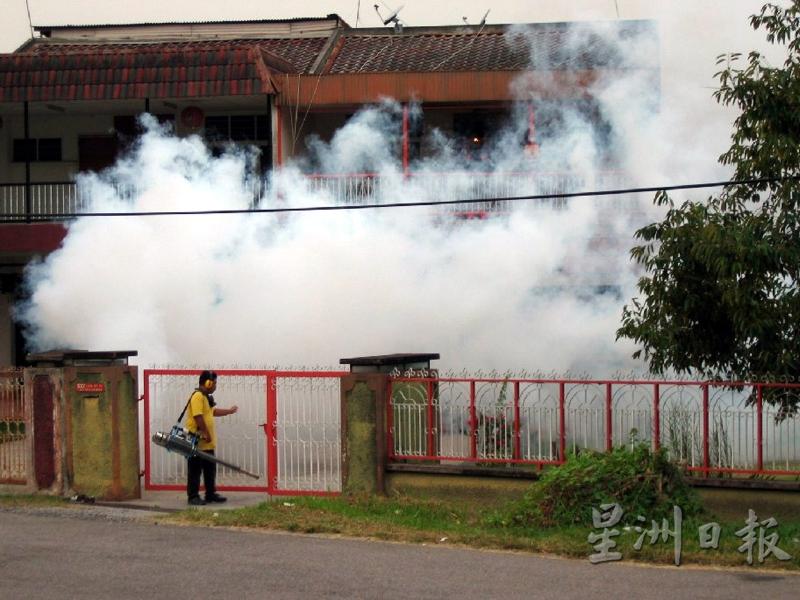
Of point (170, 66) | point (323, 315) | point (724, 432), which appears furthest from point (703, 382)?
point (170, 66)

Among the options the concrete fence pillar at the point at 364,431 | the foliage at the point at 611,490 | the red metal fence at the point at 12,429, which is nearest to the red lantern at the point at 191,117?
the red metal fence at the point at 12,429

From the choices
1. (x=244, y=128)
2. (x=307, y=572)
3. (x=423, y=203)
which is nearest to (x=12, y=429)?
(x=423, y=203)

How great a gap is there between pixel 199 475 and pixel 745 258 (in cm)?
627

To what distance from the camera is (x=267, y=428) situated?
1414 cm

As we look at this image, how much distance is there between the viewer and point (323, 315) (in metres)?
18.4

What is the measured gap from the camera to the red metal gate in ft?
45.8

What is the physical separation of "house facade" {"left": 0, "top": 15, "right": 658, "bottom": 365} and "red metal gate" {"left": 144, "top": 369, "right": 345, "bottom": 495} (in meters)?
6.61

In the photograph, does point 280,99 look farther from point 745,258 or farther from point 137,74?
point 745,258

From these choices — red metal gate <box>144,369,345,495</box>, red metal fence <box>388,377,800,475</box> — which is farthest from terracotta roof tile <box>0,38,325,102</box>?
red metal fence <box>388,377,800,475</box>

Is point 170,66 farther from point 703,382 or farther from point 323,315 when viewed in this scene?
point 703,382

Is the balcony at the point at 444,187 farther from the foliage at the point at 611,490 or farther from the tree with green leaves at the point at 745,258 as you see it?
the foliage at the point at 611,490

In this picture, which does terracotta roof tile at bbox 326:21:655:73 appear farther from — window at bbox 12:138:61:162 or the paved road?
the paved road

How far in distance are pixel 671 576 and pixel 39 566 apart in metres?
5.20

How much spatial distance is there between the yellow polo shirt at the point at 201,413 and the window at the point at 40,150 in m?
13.1
